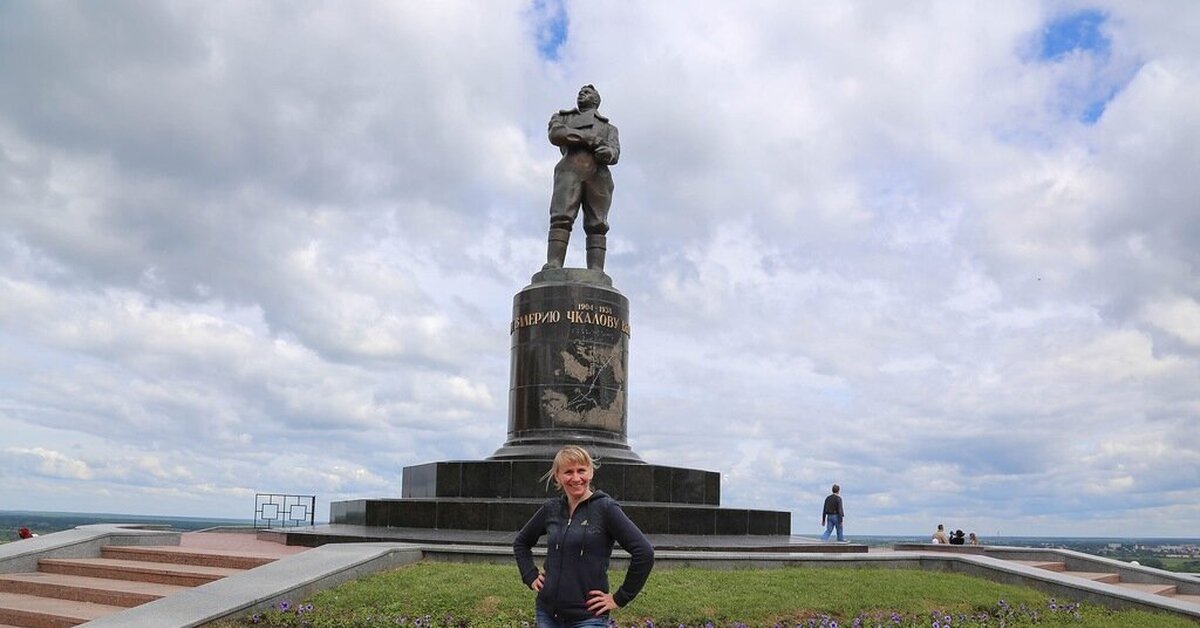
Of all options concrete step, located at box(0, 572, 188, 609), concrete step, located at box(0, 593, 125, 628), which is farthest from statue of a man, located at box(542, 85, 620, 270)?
concrete step, located at box(0, 593, 125, 628)

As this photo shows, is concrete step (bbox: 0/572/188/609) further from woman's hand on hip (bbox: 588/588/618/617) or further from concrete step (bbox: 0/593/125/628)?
woman's hand on hip (bbox: 588/588/618/617)

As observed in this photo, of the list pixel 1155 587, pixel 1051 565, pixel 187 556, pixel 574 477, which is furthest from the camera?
pixel 1051 565

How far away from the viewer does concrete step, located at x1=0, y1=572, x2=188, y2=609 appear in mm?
9938

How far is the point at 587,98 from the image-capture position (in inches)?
672

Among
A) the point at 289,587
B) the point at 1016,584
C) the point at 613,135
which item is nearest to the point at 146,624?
the point at 289,587

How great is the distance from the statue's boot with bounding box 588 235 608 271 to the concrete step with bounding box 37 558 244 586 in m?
7.95

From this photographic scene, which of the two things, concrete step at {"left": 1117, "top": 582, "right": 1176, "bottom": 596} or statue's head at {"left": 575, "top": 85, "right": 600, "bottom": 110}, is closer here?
concrete step at {"left": 1117, "top": 582, "right": 1176, "bottom": 596}

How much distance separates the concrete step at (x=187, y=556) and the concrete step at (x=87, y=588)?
62 centimetres

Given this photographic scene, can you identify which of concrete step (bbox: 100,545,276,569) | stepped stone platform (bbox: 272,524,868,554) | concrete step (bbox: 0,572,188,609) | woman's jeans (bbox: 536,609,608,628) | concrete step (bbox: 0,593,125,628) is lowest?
concrete step (bbox: 0,593,125,628)

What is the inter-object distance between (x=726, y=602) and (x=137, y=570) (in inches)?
255

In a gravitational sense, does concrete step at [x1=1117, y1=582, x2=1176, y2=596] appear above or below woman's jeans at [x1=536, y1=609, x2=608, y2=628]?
below

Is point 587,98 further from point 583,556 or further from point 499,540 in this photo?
point 583,556

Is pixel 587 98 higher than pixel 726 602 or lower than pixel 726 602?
Answer: higher

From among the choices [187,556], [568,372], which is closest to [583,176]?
[568,372]
